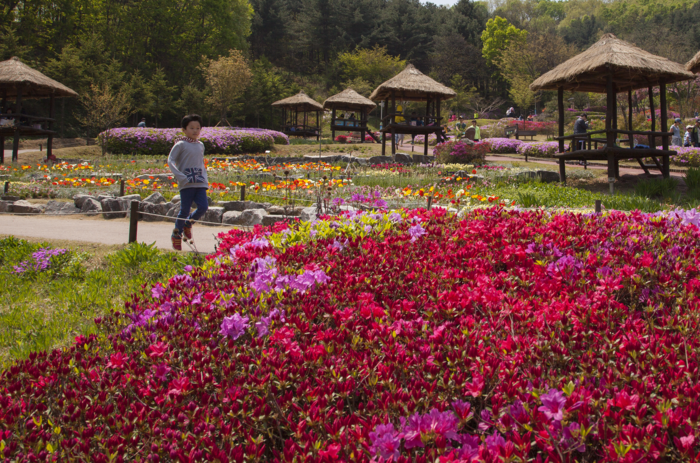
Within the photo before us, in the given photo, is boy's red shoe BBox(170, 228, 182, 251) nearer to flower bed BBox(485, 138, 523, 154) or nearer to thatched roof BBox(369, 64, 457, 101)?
thatched roof BBox(369, 64, 457, 101)

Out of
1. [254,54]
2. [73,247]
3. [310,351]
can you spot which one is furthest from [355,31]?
[310,351]

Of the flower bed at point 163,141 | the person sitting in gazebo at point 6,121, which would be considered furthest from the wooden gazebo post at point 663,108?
the person sitting in gazebo at point 6,121

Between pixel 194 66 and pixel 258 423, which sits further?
pixel 194 66

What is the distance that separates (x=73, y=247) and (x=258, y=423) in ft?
18.5

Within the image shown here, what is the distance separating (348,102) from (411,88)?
9988 millimetres

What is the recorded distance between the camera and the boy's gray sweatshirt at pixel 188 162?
603 cm

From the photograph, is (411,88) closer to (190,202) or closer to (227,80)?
(190,202)

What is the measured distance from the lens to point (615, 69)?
12117 mm

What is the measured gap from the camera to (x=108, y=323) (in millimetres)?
2615

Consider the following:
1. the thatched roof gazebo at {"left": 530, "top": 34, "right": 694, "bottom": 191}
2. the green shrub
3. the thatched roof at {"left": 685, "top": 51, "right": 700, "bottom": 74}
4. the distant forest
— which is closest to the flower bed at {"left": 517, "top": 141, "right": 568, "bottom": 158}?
the thatched roof gazebo at {"left": 530, "top": 34, "right": 694, "bottom": 191}

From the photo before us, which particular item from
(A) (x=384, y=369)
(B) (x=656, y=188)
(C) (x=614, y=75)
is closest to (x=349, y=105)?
(C) (x=614, y=75)

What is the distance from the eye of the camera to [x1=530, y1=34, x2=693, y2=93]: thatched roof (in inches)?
457

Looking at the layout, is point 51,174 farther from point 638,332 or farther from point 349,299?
point 638,332

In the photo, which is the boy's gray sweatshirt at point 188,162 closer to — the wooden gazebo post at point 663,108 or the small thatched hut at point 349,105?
the wooden gazebo post at point 663,108
